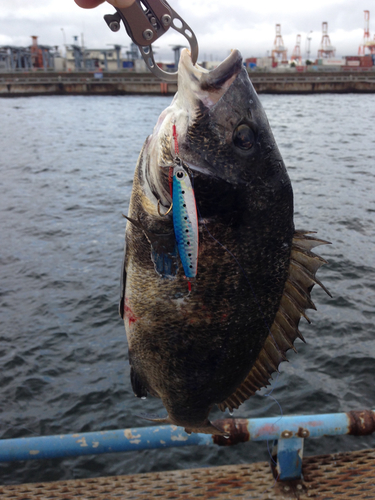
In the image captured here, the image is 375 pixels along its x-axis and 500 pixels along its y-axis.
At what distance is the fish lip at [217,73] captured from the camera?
2107 millimetres

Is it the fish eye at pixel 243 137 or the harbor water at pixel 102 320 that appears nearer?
the fish eye at pixel 243 137

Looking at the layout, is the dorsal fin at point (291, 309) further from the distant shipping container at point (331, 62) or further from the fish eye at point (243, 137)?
the distant shipping container at point (331, 62)

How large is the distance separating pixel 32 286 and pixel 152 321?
324 inches

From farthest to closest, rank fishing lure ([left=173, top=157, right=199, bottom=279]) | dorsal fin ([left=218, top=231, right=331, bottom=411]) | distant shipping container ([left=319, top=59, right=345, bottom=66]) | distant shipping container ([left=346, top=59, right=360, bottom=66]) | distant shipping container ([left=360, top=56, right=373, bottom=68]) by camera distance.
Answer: distant shipping container ([left=319, top=59, right=345, bottom=66]) → distant shipping container ([left=346, top=59, right=360, bottom=66]) → distant shipping container ([left=360, top=56, right=373, bottom=68]) → dorsal fin ([left=218, top=231, right=331, bottom=411]) → fishing lure ([left=173, top=157, right=199, bottom=279])

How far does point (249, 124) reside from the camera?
7.22ft

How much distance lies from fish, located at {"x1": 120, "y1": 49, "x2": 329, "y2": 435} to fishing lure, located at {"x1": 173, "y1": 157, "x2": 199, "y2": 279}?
2 centimetres

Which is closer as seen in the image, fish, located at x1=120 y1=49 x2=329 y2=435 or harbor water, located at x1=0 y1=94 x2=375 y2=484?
fish, located at x1=120 y1=49 x2=329 y2=435

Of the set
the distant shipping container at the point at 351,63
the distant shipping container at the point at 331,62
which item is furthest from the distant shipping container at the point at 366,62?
the distant shipping container at the point at 331,62

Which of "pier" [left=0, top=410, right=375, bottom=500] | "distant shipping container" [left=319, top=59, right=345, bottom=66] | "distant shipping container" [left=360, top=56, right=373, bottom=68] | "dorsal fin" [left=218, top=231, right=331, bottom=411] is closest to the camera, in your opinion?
"dorsal fin" [left=218, top=231, right=331, bottom=411]

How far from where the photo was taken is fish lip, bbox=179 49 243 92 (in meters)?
2.11

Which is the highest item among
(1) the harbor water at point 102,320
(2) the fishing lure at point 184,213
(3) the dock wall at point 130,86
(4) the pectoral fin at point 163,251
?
(3) the dock wall at point 130,86

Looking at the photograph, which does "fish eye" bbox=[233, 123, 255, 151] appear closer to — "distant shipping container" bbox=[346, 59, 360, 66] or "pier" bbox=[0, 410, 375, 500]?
"pier" bbox=[0, 410, 375, 500]

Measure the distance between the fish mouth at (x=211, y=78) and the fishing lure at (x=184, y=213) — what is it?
1.26 ft

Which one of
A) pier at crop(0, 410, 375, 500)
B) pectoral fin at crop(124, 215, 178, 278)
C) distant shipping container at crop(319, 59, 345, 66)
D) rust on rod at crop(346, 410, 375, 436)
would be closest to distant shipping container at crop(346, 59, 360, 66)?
distant shipping container at crop(319, 59, 345, 66)
